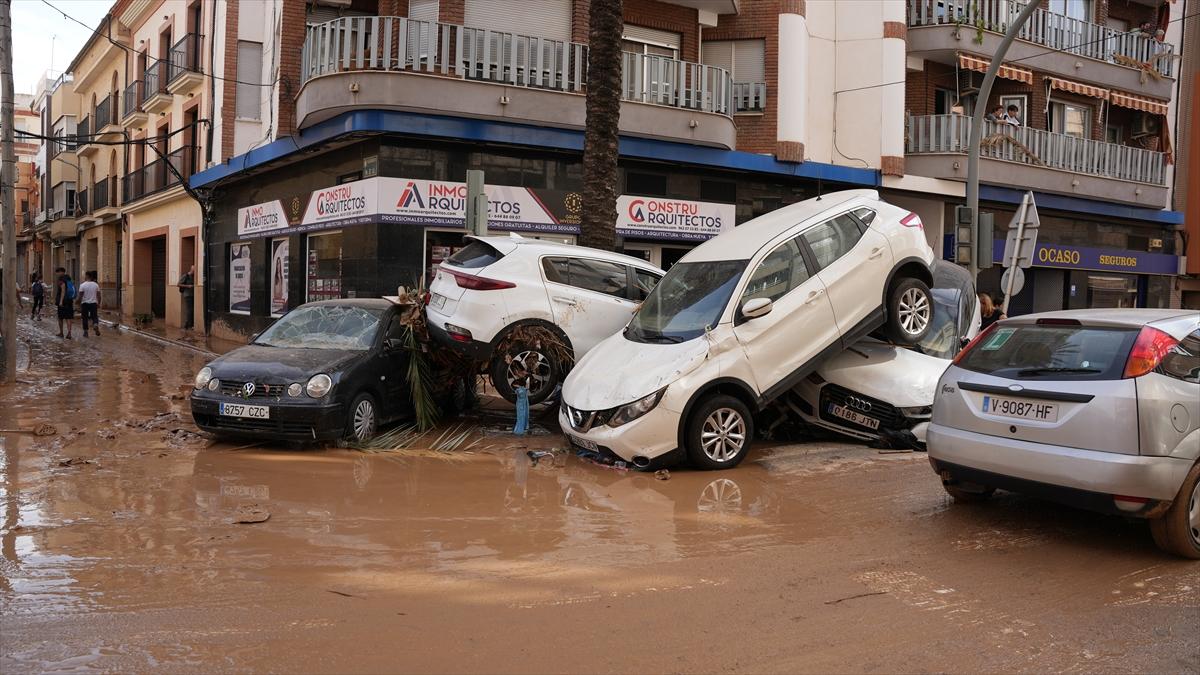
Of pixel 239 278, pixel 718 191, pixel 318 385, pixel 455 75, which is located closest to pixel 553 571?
pixel 318 385

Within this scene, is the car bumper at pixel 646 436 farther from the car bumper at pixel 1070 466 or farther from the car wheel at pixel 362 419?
the car wheel at pixel 362 419

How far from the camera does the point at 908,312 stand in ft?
28.9

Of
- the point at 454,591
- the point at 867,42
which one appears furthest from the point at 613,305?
the point at 867,42

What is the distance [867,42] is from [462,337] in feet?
49.3

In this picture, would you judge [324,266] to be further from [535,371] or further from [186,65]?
[186,65]

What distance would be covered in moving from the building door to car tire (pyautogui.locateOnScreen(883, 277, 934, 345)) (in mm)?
28037

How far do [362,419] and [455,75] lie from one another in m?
8.51

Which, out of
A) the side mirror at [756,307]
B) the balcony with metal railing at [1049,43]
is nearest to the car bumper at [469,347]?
the side mirror at [756,307]

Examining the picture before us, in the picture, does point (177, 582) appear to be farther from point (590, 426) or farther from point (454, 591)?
point (590, 426)

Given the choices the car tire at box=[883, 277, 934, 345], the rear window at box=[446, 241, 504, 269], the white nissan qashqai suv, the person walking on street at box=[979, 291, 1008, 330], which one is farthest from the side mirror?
the person walking on street at box=[979, 291, 1008, 330]

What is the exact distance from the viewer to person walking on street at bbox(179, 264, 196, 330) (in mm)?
25734

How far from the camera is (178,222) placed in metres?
27.4

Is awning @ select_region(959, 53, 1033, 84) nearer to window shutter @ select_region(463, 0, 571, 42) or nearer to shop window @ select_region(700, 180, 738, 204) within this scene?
shop window @ select_region(700, 180, 738, 204)

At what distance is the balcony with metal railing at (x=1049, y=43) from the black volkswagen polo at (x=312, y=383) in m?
16.9
